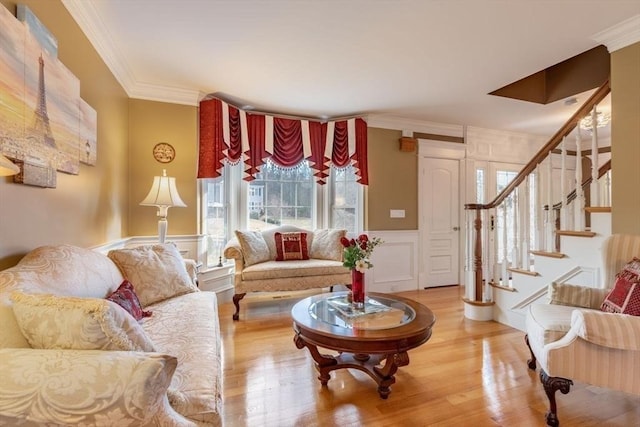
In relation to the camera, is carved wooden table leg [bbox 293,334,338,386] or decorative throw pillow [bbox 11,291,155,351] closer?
decorative throw pillow [bbox 11,291,155,351]

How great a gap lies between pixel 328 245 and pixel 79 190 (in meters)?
2.52

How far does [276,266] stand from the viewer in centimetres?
339

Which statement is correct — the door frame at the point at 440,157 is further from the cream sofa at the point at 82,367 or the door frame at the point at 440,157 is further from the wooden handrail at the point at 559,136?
the cream sofa at the point at 82,367

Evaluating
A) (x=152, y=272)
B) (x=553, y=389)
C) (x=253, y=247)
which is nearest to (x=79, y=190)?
(x=152, y=272)

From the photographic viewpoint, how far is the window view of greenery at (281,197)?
419 cm

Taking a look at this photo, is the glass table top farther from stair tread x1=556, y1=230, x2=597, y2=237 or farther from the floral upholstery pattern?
stair tread x1=556, y1=230, x2=597, y2=237

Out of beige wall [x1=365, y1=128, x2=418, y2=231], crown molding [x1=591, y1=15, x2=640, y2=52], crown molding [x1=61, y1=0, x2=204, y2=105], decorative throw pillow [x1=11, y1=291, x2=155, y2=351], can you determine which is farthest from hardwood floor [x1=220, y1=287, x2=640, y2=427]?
crown molding [x1=61, y1=0, x2=204, y2=105]

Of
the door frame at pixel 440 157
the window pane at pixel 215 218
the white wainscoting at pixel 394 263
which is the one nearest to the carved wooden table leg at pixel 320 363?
the window pane at pixel 215 218

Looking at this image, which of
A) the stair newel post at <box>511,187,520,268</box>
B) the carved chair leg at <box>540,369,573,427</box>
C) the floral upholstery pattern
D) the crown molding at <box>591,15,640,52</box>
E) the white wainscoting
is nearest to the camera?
A: the floral upholstery pattern

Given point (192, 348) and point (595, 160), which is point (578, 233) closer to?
point (595, 160)

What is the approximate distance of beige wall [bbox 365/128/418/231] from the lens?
4363mm

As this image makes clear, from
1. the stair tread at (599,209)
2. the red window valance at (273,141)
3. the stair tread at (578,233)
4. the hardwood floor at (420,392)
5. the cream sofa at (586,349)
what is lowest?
the hardwood floor at (420,392)

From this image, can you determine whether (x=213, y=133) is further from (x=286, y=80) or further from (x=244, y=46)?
(x=244, y=46)

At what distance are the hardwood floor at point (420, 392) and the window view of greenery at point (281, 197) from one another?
1818mm
